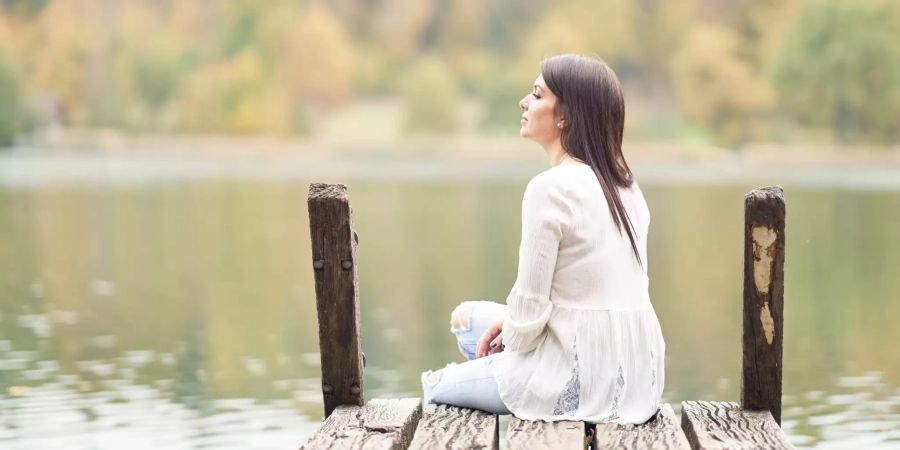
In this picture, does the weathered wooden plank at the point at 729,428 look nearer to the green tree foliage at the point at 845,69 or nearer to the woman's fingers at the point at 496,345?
the woman's fingers at the point at 496,345

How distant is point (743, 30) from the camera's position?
1458 inches

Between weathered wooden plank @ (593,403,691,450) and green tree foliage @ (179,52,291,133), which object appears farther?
green tree foliage @ (179,52,291,133)

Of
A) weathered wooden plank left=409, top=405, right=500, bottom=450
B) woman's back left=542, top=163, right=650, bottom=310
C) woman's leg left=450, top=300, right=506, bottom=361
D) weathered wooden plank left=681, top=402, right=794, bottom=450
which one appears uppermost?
woman's back left=542, top=163, right=650, bottom=310

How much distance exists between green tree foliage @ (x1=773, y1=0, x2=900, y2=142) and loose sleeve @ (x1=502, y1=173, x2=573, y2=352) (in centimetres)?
3216

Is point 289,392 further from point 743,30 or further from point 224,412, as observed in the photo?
point 743,30

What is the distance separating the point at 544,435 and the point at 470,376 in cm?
25

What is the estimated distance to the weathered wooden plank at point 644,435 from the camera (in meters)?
2.27

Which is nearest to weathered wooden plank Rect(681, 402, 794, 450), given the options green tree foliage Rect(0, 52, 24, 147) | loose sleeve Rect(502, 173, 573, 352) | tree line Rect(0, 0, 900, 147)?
loose sleeve Rect(502, 173, 573, 352)

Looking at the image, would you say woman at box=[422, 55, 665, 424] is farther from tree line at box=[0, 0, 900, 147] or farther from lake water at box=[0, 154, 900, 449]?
tree line at box=[0, 0, 900, 147]

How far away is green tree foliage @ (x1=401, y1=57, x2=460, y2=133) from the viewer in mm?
35125

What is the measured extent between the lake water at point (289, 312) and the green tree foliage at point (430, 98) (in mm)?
18355

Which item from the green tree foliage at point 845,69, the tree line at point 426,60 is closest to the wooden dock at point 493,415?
the green tree foliage at point 845,69

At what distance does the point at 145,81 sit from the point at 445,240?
2662 centimetres

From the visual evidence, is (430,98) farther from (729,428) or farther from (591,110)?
(729,428)
